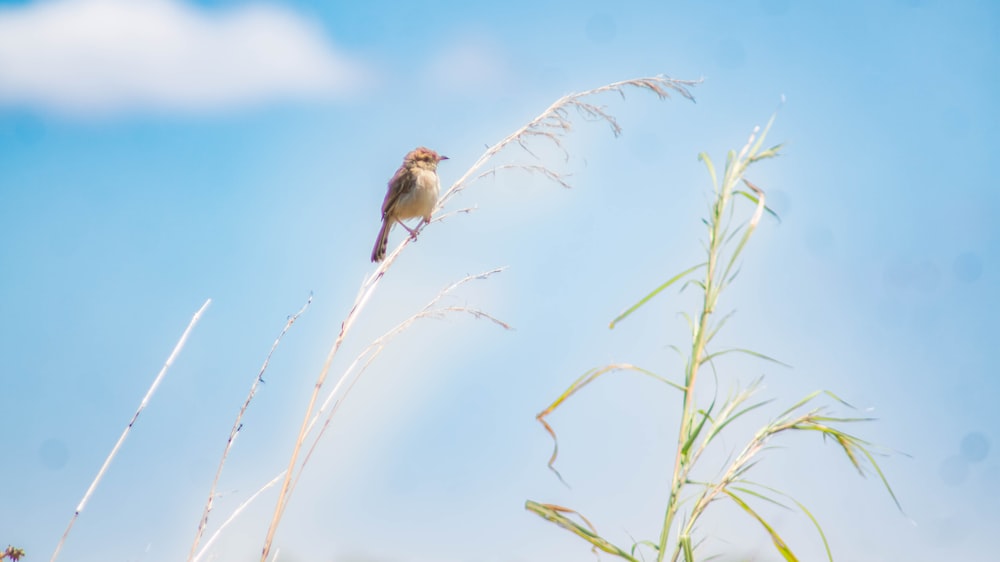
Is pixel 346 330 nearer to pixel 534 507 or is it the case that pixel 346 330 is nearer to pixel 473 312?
pixel 473 312

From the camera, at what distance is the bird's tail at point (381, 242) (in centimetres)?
641

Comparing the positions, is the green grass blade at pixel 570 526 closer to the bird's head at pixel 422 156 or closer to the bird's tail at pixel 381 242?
the bird's tail at pixel 381 242

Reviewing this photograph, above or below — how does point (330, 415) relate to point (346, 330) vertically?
below

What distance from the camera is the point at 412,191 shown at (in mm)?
6715

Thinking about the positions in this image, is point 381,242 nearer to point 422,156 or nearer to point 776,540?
point 422,156

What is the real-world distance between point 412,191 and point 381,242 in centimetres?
48

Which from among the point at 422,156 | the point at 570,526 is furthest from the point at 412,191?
the point at 570,526

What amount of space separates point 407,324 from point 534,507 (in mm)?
1125

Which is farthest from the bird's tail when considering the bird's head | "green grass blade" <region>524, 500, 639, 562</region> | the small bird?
"green grass blade" <region>524, 500, 639, 562</region>

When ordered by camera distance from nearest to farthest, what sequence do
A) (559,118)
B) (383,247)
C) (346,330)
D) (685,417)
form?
(685,417) < (346,330) < (559,118) < (383,247)

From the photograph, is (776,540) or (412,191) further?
(412,191)

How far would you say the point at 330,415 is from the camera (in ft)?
7.89

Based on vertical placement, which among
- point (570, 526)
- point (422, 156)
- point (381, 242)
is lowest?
point (570, 526)

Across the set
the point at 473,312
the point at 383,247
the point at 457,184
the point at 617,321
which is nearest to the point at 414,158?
the point at 383,247
